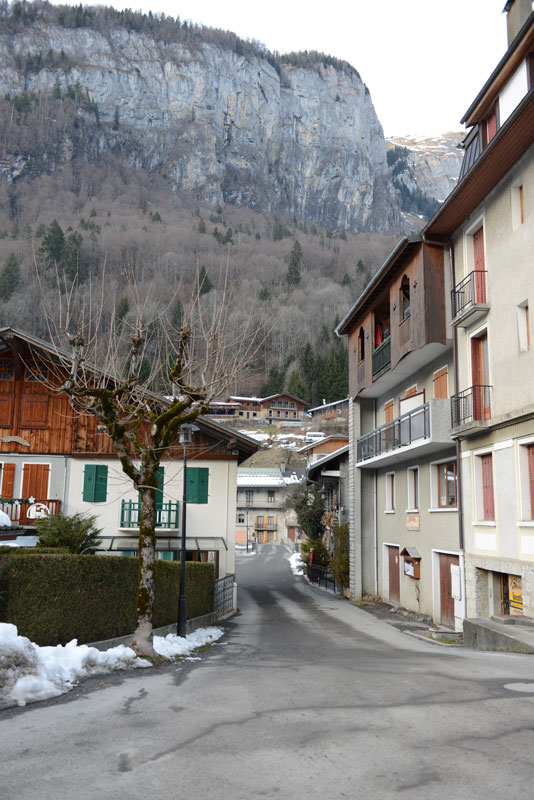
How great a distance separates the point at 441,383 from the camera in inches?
877

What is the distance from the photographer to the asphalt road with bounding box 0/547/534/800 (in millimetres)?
5195

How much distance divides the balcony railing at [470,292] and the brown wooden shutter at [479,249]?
0.34 m

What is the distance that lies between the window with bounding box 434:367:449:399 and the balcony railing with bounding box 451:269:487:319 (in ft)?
7.95

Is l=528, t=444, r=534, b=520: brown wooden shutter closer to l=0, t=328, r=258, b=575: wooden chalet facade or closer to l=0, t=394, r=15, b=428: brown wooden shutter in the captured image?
l=0, t=328, r=258, b=575: wooden chalet facade

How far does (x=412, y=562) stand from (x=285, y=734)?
18.4 metres

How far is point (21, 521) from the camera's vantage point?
25.0 meters

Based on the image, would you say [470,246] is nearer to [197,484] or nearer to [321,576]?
[197,484]

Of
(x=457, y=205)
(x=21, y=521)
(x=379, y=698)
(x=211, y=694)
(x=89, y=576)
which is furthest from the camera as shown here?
(x=21, y=521)

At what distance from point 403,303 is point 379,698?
18.7 metres

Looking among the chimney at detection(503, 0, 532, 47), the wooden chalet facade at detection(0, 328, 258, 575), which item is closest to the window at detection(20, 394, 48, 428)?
the wooden chalet facade at detection(0, 328, 258, 575)

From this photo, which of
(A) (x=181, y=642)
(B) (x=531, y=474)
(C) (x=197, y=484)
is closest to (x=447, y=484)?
(B) (x=531, y=474)

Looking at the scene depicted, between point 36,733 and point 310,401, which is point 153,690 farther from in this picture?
point 310,401

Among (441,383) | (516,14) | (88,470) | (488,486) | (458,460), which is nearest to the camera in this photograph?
Result: (488,486)

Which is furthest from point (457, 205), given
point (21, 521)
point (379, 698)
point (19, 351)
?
point (21, 521)
